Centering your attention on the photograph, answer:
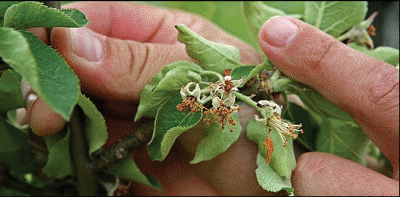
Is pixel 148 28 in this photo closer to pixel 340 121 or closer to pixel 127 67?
pixel 127 67

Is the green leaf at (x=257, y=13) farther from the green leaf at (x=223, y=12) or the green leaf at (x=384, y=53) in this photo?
the green leaf at (x=223, y=12)

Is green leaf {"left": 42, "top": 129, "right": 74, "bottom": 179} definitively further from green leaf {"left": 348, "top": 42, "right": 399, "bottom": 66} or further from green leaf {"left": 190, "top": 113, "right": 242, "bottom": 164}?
green leaf {"left": 348, "top": 42, "right": 399, "bottom": 66}

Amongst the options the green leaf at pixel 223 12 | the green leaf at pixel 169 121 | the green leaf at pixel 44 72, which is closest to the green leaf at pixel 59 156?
the green leaf at pixel 169 121

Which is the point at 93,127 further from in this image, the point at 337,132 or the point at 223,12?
the point at 223,12

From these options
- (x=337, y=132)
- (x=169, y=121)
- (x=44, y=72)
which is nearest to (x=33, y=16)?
(x=44, y=72)

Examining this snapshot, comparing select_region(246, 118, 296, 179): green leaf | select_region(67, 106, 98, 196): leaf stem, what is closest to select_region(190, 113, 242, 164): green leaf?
select_region(246, 118, 296, 179): green leaf
